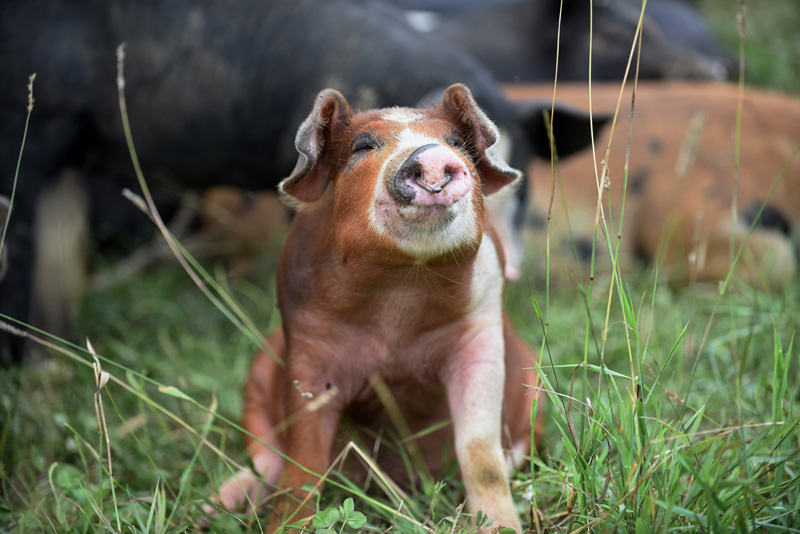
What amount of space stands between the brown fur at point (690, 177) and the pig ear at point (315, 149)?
229 cm

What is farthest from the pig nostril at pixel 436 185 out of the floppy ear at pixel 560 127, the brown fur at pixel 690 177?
the brown fur at pixel 690 177

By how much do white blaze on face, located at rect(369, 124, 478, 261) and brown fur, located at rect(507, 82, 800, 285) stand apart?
94.9 inches

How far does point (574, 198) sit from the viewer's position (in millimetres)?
4344

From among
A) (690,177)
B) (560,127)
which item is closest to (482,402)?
(560,127)

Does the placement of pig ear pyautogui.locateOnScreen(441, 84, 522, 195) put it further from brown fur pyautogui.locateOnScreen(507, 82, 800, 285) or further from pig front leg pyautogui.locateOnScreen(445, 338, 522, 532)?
brown fur pyautogui.locateOnScreen(507, 82, 800, 285)

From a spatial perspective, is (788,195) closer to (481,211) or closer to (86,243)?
(481,211)

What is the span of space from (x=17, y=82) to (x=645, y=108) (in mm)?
3128

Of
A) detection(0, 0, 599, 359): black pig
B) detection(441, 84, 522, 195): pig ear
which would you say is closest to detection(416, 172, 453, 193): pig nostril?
detection(441, 84, 522, 195): pig ear

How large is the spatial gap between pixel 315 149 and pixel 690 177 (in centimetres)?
301

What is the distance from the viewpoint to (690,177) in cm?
411

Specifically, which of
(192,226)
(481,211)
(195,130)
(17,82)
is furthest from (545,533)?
(192,226)

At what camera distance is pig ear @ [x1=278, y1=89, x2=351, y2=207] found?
1560mm

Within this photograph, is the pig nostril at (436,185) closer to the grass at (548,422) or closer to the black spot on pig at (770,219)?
the grass at (548,422)

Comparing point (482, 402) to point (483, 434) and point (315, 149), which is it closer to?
point (483, 434)
